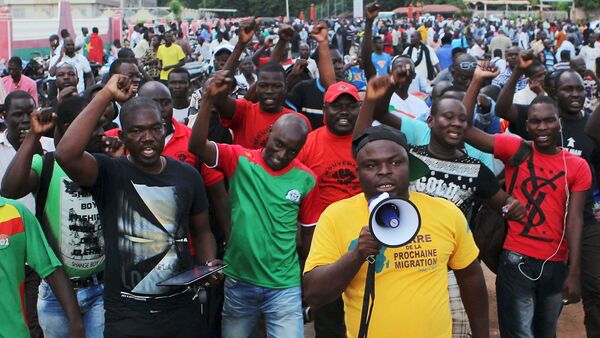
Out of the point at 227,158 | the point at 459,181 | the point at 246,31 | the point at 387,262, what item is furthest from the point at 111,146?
the point at 387,262

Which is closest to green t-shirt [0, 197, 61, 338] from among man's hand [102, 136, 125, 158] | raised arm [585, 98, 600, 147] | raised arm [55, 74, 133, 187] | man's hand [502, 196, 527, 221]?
raised arm [55, 74, 133, 187]

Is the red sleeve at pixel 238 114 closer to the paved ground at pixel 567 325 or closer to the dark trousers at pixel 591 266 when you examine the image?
the paved ground at pixel 567 325

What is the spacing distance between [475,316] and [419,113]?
12.8 ft

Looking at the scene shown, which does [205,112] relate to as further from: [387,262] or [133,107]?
[387,262]

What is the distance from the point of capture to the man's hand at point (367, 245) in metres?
2.87

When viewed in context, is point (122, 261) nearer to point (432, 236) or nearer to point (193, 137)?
point (193, 137)

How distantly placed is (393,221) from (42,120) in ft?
6.44

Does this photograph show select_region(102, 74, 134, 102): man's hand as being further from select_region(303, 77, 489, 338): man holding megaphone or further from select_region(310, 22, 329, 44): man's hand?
select_region(310, 22, 329, 44): man's hand

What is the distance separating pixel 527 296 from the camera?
5.04 meters

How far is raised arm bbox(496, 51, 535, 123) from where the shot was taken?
215 inches

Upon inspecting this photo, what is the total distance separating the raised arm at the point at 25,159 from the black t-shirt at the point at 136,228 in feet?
1.07

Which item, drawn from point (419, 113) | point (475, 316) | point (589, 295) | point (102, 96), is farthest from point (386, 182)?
point (419, 113)

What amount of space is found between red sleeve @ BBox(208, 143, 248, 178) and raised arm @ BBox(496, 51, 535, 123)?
79.8 inches

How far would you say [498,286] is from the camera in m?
5.20
